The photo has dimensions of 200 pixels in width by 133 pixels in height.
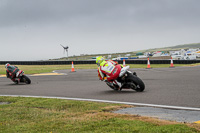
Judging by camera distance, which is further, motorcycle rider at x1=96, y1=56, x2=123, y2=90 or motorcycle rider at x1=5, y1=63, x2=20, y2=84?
motorcycle rider at x1=5, y1=63, x2=20, y2=84

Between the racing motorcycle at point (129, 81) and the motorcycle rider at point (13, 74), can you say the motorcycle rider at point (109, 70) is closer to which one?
the racing motorcycle at point (129, 81)

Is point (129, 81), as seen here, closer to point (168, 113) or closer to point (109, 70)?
point (109, 70)

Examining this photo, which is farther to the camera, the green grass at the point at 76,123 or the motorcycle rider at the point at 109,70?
the motorcycle rider at the point at 109,70

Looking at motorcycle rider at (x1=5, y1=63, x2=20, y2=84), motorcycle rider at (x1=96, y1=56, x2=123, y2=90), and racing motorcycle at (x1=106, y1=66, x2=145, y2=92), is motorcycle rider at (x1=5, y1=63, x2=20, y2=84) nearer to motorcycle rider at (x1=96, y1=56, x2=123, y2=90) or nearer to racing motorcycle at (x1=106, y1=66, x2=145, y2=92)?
motorcycle rider at (x1=96, y1=56, x2=123, y2=90)

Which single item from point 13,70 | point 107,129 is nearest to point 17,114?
point 107,129

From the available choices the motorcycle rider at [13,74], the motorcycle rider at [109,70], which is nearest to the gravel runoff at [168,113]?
the motorcycle rider at [109,70]

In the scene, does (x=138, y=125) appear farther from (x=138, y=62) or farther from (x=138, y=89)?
(x=138, y=62)

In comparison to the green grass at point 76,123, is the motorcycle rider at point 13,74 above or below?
above

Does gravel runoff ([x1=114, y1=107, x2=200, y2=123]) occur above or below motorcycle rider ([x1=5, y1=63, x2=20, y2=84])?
below

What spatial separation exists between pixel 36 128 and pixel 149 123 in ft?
6.46

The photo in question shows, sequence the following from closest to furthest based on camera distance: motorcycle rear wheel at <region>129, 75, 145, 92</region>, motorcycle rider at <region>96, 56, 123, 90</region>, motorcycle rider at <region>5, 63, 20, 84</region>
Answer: motorcycle rear wheel at <region>129, 75, 145, 92</region> → motorcycle rider at <region>96, 56, 123, 90</region> → motorcycle rider at <region>5, 63, 20, 84</region>

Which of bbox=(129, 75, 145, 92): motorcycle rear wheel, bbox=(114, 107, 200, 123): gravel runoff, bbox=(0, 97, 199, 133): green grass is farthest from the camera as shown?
bbox=(129, 75, 145, 92): motorcycle rear wheel

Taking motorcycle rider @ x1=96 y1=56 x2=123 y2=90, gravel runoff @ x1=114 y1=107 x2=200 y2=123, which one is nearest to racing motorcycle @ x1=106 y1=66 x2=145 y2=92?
motorcycle rider @ x1=96 y1=56 x2=123 y2=90

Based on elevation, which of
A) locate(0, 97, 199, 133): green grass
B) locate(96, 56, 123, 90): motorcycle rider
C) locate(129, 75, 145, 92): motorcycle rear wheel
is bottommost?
locate(0, 97, 199, 133): green grass
